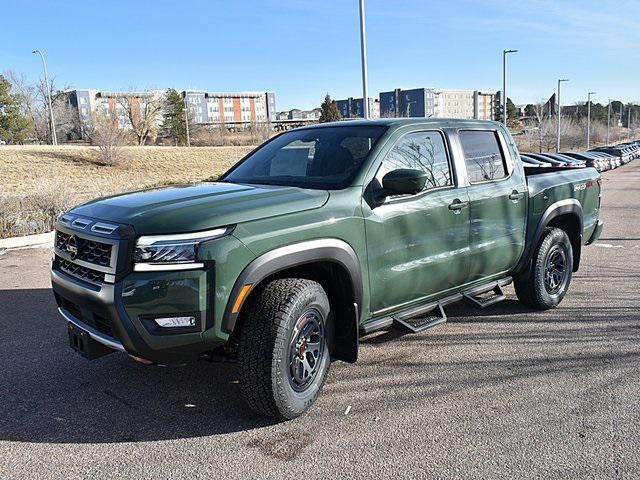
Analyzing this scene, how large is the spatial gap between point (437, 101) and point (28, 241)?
112250 millimetres

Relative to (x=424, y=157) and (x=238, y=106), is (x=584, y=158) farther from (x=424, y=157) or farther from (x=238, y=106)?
(x=238, y=106)

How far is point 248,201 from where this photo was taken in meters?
3.44

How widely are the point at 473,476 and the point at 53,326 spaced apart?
426 centimetres

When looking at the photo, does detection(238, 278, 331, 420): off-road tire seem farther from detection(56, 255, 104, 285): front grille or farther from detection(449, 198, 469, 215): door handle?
detection(449, 198, 469, 215): door handle

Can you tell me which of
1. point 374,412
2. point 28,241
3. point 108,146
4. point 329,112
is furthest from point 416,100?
point 374,412

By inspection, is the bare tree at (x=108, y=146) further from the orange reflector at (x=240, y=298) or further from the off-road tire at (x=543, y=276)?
the orange reflector at (x=240, y=298)

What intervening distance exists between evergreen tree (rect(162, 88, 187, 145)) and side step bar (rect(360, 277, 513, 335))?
3058 inches

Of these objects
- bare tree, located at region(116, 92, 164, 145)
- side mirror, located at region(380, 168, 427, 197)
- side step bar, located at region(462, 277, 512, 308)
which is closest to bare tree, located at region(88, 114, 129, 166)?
bare tree, located at region(116, 92, 164, 145)

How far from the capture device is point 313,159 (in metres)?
4.40

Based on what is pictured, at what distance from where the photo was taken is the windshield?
4.09m

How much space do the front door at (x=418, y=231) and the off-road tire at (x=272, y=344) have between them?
0.64m

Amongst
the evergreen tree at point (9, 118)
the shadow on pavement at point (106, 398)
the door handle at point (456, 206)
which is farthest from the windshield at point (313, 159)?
the evergreen tree at point (9, 118)

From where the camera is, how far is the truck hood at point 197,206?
122 inches

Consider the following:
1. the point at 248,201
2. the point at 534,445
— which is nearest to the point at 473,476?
the point at 534,445
